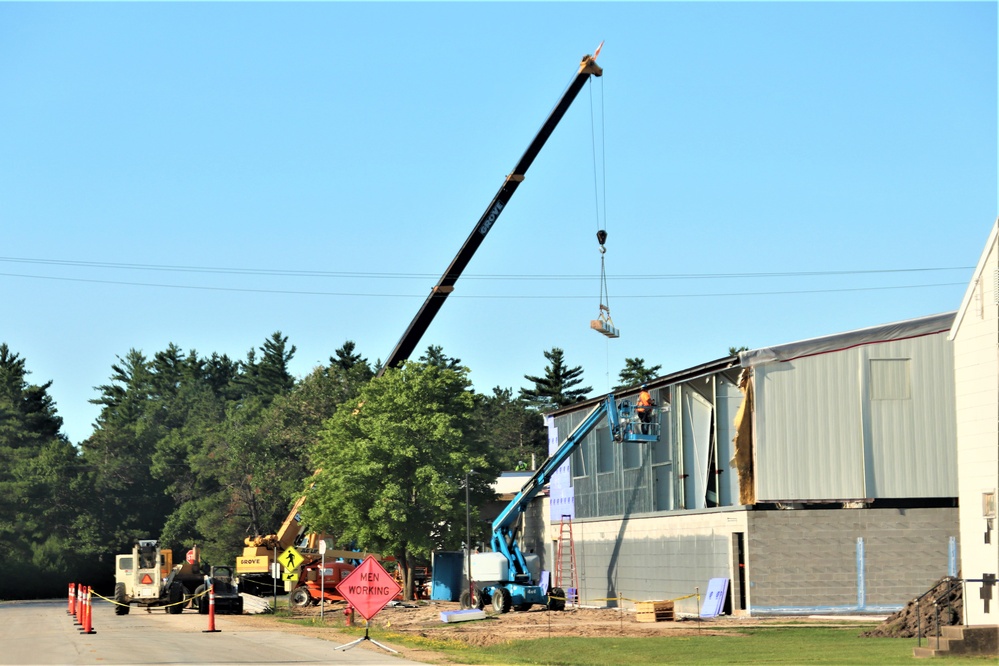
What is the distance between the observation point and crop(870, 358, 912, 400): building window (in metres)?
39.4

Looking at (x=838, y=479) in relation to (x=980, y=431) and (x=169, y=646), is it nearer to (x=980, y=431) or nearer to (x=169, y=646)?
(x=980, y=431)

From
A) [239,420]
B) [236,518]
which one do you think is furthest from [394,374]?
[239,420]

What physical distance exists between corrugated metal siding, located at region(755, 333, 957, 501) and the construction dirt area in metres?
4.27

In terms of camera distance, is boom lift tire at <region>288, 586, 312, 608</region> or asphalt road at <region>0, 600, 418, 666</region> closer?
asphalt road at <region>0, 600, 418, 666</region>

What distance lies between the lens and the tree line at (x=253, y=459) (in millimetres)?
58000

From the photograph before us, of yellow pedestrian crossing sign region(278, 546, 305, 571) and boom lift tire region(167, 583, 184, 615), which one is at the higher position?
yellow pedestrian crossing sign region(278, 546, 305, 571)

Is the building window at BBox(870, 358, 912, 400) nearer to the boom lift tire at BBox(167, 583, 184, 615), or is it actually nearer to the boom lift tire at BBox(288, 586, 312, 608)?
the boom lift tire at BBox(288, 586, 312, 608)

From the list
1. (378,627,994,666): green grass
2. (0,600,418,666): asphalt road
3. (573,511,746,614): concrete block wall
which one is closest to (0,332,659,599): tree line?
(573,511,746,614): concrete block wall

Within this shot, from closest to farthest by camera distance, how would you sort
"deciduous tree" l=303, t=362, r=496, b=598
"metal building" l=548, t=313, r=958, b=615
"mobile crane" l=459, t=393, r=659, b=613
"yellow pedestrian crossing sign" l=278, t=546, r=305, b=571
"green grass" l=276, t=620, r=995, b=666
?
"green grass" l=276, t=620, r=995, b=666, "metal building" l=548, t=313, r=958, b=615, "yellow pedestrian crossing sign" l=278, t=546, r=305, b=571, "mobile crane" l=459, t=393, r=659, b=613, "deciduous tree" l=303, t=362, r=496, b=598

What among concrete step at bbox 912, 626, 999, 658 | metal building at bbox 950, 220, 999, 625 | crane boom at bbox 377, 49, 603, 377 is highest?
crane boom at bbox 377, 49, 603, 377

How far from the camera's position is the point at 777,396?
131ft

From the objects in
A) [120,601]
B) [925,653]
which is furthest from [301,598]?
[925,653]

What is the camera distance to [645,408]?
152 feet

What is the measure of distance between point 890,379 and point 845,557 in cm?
581
